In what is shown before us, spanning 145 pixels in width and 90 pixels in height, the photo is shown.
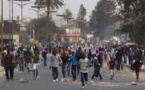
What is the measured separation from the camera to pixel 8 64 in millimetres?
30484

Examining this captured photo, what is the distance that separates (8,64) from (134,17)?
3008 cm

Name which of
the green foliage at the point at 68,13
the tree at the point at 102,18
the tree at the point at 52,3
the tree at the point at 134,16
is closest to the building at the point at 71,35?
the green foliage at the point at 68,13

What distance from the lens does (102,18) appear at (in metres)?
177

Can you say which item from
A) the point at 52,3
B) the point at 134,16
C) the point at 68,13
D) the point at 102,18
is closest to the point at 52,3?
the point at 52,3

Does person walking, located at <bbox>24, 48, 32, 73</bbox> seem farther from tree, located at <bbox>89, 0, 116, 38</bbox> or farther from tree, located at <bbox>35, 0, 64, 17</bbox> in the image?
tree, located at <bbox>89, 0, 116, 38</bbox>

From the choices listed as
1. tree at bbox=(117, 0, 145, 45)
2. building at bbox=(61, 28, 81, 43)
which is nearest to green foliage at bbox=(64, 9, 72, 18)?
building at bbox=(61, 28, 81, 43)

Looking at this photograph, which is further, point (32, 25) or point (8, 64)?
point (32, 25)

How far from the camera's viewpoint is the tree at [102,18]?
175 m

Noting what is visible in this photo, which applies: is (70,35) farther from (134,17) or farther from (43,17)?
(134,17)

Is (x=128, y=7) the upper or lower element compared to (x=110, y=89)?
upper

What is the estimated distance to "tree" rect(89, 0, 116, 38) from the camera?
17500 centimetres

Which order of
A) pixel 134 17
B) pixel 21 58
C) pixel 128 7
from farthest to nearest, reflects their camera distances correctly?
pixel 134 17
pixel 128 7
pixel 21 58

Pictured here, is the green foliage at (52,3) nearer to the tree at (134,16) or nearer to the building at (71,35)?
the tree at (134,16)

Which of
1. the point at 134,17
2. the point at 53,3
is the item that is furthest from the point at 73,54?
the point at 53,3
